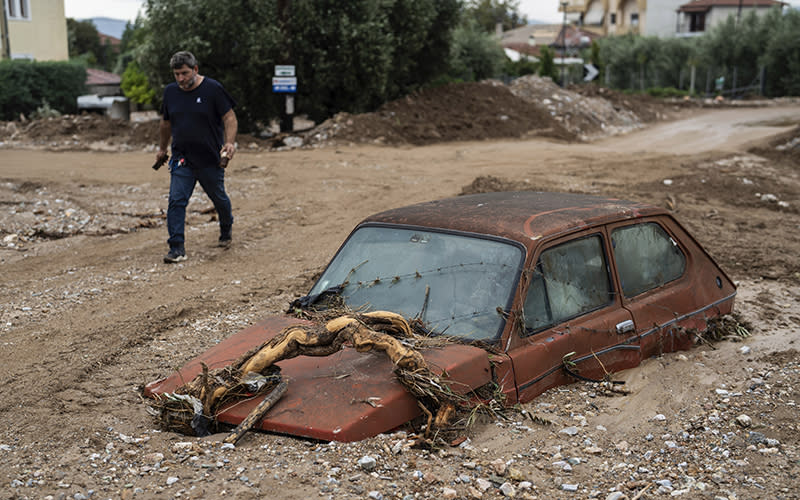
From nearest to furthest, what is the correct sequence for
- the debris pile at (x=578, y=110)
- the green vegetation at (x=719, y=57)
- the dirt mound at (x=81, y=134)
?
the dirt mound at (x=81, y=134)
the debris pile at (x=578, y=110)
the green vegetation at (x=719, y=57)

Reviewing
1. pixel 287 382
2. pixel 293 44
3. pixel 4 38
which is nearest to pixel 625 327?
pixel 287 382

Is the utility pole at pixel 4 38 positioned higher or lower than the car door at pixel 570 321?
higher

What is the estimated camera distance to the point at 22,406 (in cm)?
436

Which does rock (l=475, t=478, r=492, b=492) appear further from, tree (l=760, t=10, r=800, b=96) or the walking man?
tree (l=760, t=10, r=800, b=96)

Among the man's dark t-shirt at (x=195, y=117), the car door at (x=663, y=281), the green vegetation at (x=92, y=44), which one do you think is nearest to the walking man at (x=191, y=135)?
the man's dark t-shirt at (x=195, y=117)

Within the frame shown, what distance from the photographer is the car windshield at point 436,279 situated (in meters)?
4.21

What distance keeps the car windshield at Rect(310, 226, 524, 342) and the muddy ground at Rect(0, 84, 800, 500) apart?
56 centimetres

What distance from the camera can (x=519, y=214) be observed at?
187 inches

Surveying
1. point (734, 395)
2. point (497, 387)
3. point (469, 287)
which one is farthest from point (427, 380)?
point (734, 395)

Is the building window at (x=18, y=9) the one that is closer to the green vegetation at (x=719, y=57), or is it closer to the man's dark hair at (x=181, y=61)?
the man's dark hair at (x=181, y=61)

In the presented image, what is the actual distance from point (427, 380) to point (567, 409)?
996mm

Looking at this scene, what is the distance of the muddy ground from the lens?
3.42m

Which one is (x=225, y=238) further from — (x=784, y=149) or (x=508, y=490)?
(x=784, y=149)

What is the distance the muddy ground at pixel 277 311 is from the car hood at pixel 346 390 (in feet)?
0.28
